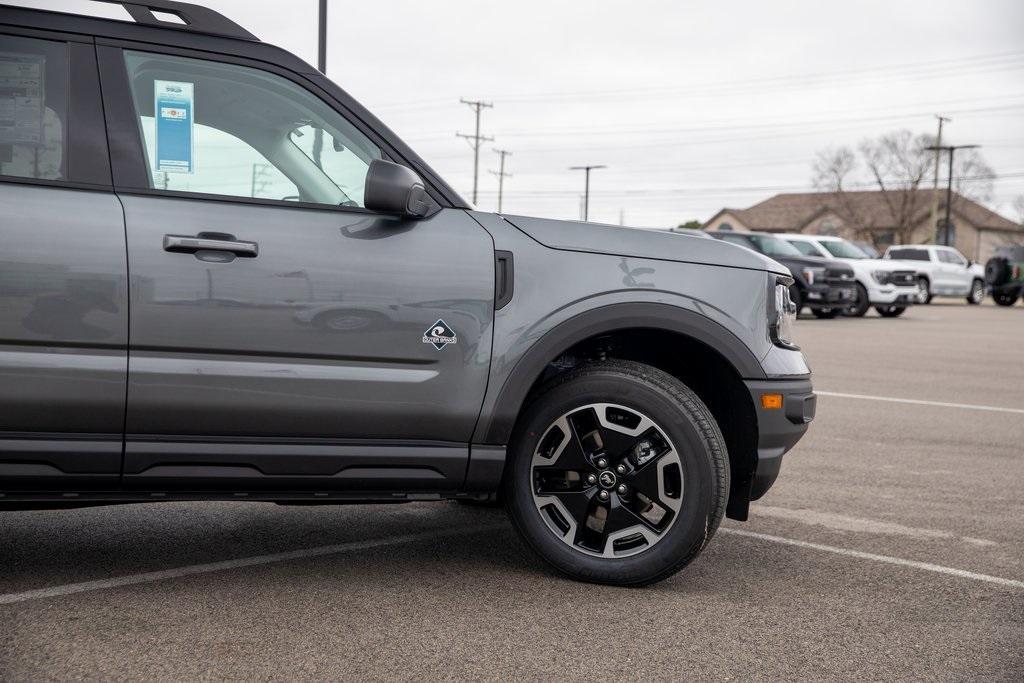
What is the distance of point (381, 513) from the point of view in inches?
217

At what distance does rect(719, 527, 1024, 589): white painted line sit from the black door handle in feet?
8.53

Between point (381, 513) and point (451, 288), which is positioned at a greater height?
point (451, 288)

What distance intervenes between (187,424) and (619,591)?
1.65 metres

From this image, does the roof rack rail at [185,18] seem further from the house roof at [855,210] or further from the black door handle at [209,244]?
the house roof at [855,210]

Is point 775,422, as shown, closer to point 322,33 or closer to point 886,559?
point 886,559

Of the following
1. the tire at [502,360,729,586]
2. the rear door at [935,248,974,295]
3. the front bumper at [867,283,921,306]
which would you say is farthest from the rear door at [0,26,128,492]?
the rear door at [935,248,974,295]

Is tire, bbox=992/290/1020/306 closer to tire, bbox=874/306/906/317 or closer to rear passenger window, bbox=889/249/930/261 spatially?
rear passenger window, bbox=889/249/930/261

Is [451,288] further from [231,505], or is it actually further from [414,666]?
[231,505]

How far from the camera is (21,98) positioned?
153 inches

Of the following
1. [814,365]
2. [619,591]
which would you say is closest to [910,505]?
[619,591]

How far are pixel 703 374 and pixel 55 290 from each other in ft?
8.03

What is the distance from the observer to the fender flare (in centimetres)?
412

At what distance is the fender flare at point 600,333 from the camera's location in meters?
4.12

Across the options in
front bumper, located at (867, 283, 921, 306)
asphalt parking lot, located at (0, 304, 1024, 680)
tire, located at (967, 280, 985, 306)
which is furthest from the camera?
tire, located at (967, 280, 985, 306)
